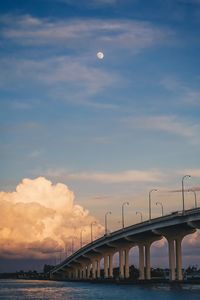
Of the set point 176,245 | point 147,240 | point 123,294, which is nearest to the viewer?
point 123,294

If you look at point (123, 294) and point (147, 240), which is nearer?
point (123, 294)

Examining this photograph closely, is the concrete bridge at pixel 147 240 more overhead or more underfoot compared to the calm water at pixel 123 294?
more overhead

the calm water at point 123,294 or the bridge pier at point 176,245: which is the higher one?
the bridge pier at point 176,245

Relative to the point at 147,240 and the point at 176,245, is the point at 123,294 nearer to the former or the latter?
the point at 176,245

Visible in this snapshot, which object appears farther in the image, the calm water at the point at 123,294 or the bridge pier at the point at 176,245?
the bridge pier at the point at 176,245

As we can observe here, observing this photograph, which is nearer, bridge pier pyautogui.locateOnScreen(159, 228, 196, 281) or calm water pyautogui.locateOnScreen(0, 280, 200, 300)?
calm water pyautogui.locateOnScreen(0, 280, 200, 300)

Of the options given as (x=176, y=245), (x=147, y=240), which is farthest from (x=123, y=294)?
(x=147, y=240)

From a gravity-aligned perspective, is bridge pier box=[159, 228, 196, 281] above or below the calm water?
above

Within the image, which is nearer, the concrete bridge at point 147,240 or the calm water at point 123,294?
the calm water at point 123,294

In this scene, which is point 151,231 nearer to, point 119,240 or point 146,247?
point 146,247

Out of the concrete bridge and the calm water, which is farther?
the concrete bridge

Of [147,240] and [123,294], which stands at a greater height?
[147,240]

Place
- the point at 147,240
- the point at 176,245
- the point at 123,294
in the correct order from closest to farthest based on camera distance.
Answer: the point at 123,294
the point at 176,245
the point at 147,240

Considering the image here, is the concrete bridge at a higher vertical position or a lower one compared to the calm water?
higher
